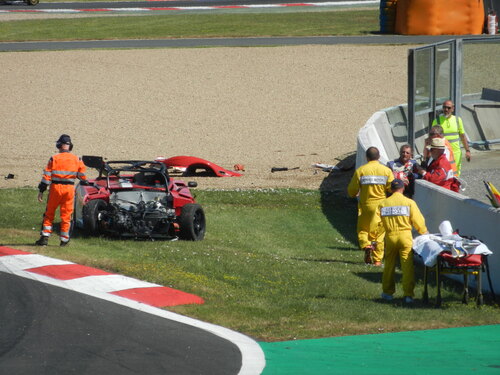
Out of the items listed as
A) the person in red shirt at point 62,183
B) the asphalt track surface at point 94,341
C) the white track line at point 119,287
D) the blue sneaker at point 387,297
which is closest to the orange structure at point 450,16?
the person in red shirt at point 62,183

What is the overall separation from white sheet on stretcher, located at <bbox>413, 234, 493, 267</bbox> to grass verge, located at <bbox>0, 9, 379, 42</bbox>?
28.5 metres

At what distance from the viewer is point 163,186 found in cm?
1495

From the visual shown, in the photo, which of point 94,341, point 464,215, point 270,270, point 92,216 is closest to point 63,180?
point 92,216

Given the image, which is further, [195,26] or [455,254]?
[195,26]

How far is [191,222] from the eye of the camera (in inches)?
567

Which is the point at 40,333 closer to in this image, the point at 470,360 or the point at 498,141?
the point at 470,360

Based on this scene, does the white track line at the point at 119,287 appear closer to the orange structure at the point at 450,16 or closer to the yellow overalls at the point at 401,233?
the yellow overalls at the point at 401,233

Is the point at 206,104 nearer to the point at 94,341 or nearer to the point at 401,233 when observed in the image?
the point at 401,233

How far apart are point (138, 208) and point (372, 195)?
11.3 ft

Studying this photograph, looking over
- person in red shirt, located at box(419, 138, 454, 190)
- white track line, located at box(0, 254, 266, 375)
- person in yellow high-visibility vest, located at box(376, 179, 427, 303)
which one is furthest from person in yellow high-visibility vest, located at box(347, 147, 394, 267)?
white track line, located at box(0, 254, 266, 375)

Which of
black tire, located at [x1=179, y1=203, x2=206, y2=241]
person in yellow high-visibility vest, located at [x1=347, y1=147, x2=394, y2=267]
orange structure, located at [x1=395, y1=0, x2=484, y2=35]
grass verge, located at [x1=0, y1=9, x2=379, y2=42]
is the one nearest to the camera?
person in yellow high-visibility vest, located at [x1=347, y1=147, x2=394, y2=267]

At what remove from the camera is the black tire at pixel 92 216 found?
14164 mm

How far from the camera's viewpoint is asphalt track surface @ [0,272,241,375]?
820 centimetres

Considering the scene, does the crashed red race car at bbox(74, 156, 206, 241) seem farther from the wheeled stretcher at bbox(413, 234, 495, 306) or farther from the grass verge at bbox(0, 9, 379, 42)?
the grass verge at bbox(0, 9, 379, 42)
